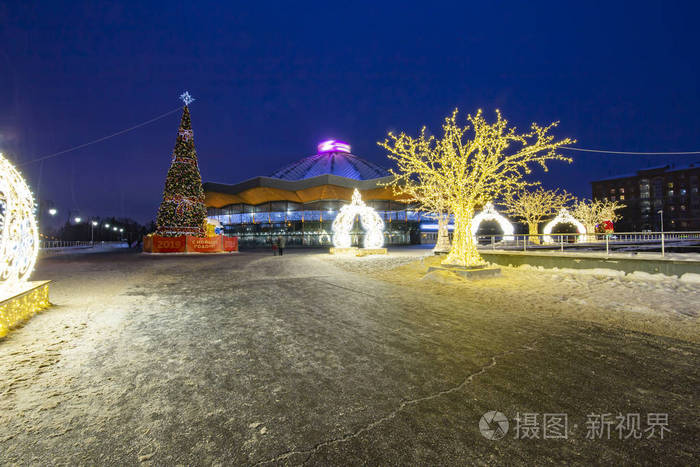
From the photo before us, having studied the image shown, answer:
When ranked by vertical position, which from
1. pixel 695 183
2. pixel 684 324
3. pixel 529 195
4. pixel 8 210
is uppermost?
pixel 695 183

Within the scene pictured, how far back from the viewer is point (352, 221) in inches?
858

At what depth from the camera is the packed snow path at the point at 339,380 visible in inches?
86.8

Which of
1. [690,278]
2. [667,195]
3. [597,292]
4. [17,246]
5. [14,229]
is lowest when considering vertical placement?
[597,292]

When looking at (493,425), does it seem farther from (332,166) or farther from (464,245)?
(332,166)

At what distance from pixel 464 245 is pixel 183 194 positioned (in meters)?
25.1

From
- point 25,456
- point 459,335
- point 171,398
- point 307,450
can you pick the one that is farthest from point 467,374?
point 25,456

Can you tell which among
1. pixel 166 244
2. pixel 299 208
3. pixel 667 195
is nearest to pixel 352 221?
pixel 166 244

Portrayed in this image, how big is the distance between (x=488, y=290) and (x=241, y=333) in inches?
258

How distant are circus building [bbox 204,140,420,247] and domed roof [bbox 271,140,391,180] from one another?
1255 mm

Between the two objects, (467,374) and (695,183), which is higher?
(695,183)

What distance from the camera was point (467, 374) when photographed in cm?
336

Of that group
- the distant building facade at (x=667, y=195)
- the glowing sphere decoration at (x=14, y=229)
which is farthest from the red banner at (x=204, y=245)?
the distant building facade at (x=667, y=195)

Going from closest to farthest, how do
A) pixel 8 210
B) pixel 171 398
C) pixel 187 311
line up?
pixel 171 398
pixel 8 210
pixel 187 311

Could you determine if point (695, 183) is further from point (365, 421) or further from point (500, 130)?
point (365, 421)
